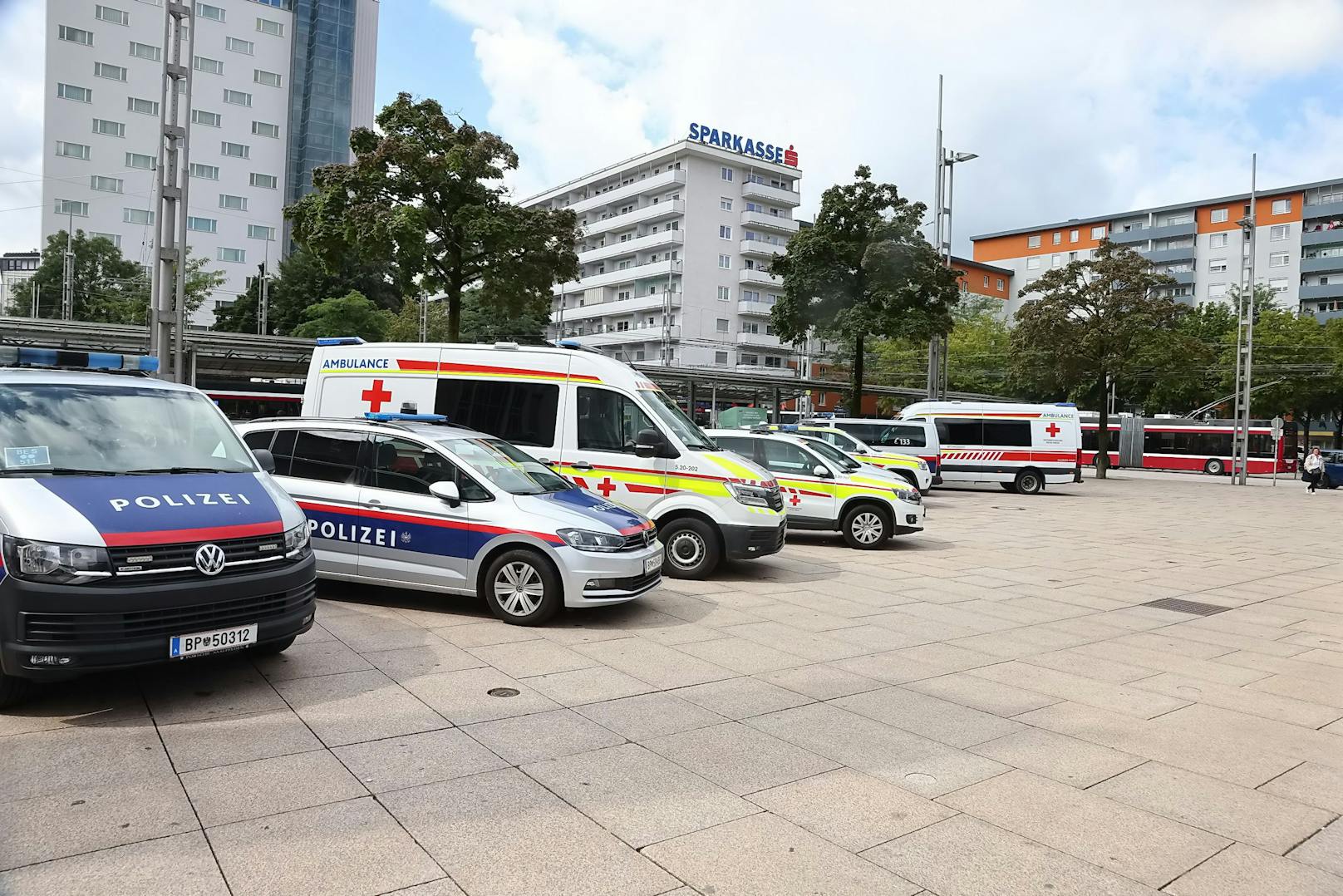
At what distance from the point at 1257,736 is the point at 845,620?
11.4 ft

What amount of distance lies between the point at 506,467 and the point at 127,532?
3.56 meters

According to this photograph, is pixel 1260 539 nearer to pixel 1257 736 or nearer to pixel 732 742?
pixel 1257 736

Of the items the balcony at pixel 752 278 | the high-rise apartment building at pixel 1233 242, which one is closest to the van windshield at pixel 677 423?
the balcony at pixel 752 278

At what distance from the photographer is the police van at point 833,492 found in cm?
1376

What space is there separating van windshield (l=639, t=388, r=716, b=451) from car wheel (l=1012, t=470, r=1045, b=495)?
67.9 ft

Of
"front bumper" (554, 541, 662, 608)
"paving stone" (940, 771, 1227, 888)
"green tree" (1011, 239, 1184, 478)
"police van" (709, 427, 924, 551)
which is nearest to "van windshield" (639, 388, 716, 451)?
"front bumper" (554, 541, 662, 608)

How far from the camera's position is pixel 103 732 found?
4773 millimetres

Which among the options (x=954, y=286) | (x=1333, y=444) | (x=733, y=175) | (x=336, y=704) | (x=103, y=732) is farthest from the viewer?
(x=733, y=175)

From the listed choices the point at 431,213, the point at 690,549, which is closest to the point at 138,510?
the point at 690,549

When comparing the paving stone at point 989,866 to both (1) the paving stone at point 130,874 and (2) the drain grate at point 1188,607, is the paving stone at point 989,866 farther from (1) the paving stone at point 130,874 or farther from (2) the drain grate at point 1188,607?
(2) the drain grate at point 1188,607

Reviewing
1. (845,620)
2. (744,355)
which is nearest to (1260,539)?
(845,620)

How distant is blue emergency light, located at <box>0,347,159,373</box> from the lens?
620 centimetres

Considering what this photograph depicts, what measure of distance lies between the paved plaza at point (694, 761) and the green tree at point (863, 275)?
20.1 m

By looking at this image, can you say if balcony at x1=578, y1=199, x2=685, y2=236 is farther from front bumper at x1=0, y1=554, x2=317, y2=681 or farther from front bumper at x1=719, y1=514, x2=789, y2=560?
front bumper at x1=0, y1=554, x2=317, y2=681
